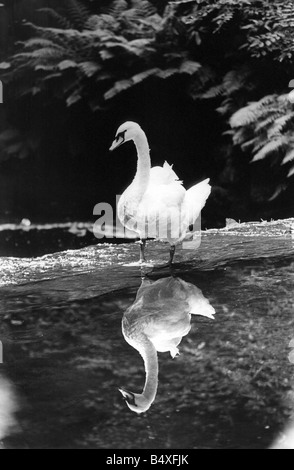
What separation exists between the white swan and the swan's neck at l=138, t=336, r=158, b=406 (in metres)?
0.92

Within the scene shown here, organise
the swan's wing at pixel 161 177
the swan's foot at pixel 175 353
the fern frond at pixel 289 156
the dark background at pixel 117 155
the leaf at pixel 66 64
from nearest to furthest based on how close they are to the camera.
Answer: the swan's foot at pixel 175 353
the swan's wing at pixel 161 177
the fern frond at pixel 289 156
the dark background at pixel 117 155
the leaf at pixel 66 64

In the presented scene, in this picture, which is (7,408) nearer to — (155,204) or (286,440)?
(286,440)

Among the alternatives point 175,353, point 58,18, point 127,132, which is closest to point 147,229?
point 127,132

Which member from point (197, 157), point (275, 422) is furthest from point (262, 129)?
point (275, 422)

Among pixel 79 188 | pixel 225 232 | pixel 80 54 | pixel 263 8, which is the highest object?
pixel 263 8

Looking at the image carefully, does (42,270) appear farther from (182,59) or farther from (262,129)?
(182,59)

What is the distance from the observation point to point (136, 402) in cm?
185

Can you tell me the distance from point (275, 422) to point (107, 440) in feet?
1.40

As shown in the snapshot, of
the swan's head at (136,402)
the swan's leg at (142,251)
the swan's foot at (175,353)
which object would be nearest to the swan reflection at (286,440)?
the swan's head at (136,402)

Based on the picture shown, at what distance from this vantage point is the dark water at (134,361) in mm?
1706

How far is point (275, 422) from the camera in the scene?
1728mm

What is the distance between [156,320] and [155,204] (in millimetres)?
776

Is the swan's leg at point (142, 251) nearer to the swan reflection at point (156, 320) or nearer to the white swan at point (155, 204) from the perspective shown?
the white swan at point (155, 204)
